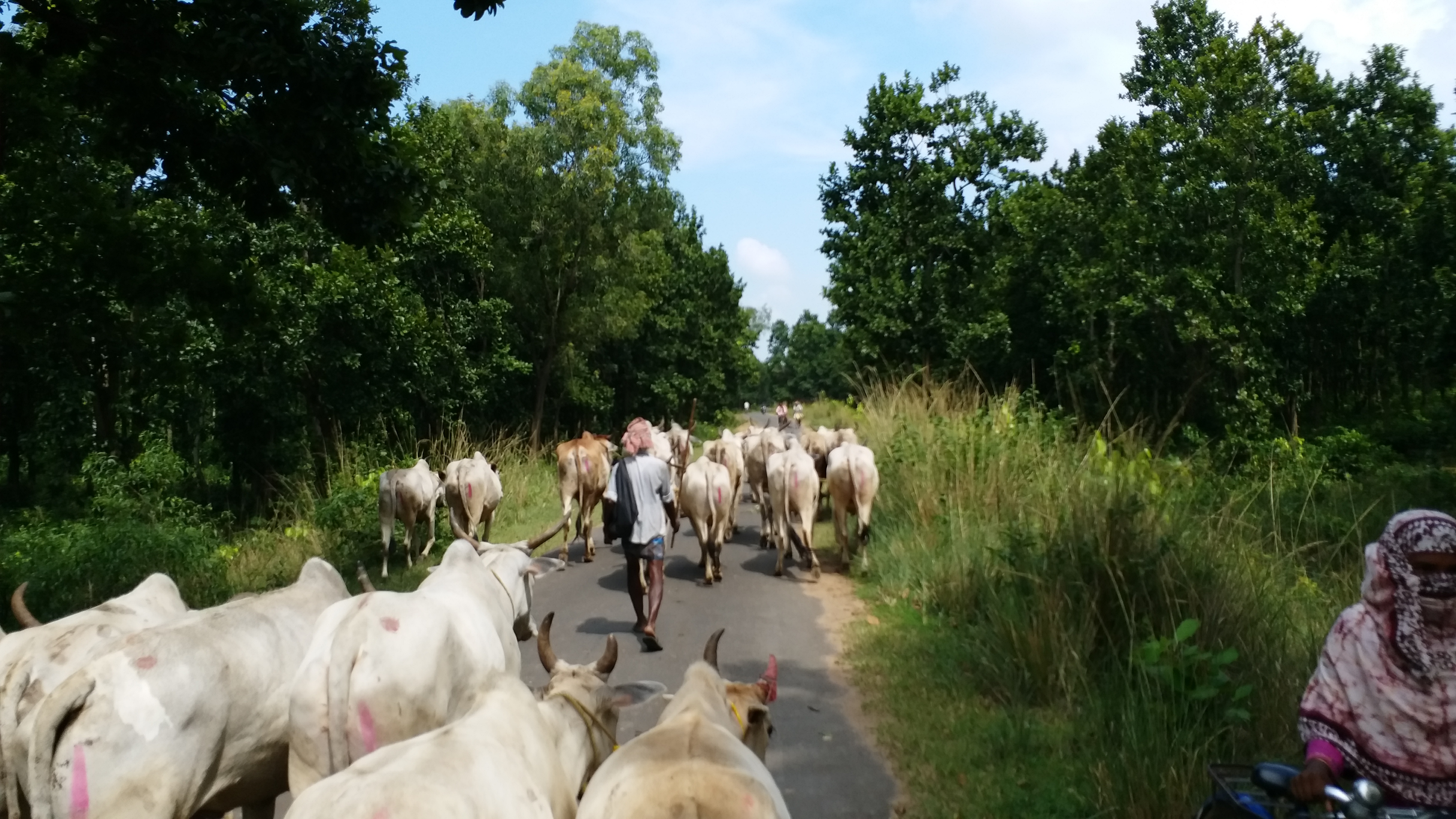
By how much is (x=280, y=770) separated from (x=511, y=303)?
794 inches

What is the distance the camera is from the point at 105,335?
10.6 meters

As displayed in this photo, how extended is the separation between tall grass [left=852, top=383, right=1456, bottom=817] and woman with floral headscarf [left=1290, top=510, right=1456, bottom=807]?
1.81 meters

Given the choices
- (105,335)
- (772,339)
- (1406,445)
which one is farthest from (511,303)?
(772,339)

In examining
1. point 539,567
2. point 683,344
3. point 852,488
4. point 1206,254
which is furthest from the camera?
point 683,344

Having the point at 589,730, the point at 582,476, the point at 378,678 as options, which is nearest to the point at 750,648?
the point at 589,730

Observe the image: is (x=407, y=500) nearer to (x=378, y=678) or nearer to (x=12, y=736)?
(x=12, y=736)

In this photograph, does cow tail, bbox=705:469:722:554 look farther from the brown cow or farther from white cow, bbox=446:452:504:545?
white cow, bbox=446:452:504:545

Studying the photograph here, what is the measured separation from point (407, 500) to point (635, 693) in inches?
345

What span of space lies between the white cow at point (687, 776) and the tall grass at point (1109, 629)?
91.2 inches

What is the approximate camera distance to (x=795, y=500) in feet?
41.0

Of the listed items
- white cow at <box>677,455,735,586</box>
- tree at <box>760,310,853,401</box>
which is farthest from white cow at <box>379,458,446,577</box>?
tree at <box>760,310,853,401</box>

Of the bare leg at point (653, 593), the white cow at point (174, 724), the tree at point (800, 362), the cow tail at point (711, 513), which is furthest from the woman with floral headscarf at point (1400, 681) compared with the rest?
the tree at point (800, 362)

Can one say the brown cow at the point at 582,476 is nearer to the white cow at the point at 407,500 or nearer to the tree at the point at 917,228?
the white cow at the point at 407,500

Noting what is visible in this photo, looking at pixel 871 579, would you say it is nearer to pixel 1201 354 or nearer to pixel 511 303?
pixel 1201 354
